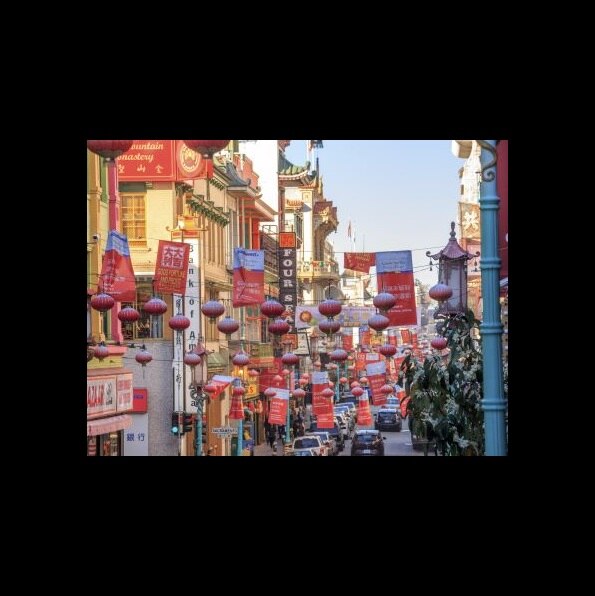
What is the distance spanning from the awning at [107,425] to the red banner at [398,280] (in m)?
3.82

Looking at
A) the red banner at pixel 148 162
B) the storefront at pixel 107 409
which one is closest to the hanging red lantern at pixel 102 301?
the storefront at pixel 107 409

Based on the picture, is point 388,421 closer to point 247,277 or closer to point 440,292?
point 247,277

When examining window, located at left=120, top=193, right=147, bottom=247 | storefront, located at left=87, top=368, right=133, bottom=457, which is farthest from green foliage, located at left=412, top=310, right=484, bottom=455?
window, located at left=120, top=193, right=147, bottom=247

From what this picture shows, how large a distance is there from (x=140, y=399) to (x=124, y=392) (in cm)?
219

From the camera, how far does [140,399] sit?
17766 mm

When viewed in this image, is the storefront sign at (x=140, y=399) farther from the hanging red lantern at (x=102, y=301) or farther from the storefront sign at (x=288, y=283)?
the hanging red lantern at (x=102, y=301)

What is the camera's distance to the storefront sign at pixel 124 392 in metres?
15.3

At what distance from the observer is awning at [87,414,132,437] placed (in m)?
13.6

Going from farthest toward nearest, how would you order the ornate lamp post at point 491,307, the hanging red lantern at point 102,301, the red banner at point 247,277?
the red banner at point 247,277 → the hanging red lantern at point 102,301 → the ornate lamp post at point 491,307

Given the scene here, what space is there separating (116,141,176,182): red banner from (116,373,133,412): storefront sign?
349 cm

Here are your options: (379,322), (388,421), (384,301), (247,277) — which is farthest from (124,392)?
(388,421)

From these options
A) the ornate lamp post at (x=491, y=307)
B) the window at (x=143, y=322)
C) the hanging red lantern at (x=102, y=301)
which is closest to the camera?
the ornate lamp post at (x=491, y=307)

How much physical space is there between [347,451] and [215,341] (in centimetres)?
376
